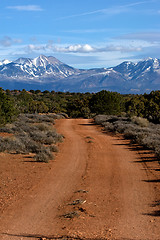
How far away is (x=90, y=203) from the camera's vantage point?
8375 mm

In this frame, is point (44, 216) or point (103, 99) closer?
point (44, 216)

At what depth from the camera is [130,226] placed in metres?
6.73

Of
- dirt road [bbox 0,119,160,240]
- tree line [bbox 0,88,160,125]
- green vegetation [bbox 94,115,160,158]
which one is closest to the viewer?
dirt road [bbox 0,119,160,240]

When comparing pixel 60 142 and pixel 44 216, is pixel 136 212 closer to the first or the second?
pixel 44 216

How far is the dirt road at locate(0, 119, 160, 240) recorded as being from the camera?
6.50 m

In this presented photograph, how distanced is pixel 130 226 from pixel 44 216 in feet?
7.01

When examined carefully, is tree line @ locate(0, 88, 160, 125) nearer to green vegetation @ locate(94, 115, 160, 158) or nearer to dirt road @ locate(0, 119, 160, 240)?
green vegetation @ locate(94, 115, 160, 158)

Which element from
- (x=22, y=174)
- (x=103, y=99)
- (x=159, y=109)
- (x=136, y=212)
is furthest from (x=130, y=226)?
(x=103, y=99)

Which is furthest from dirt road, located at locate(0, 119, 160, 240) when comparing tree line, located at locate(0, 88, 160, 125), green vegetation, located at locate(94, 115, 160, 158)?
tree line, located at locate(0, 88, 160, 125)

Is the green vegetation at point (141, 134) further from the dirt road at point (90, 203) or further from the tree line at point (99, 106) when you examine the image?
the tree line at point (99, 106)

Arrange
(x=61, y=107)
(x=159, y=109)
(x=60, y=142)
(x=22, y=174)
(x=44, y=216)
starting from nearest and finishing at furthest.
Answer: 1. (x=44, y=216)
2. (x=22, y=174)
3. (x=60, y=142)
4. (x=159, y=109)
5. (x=61, y=107)

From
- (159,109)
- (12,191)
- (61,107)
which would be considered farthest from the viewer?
(61,107)

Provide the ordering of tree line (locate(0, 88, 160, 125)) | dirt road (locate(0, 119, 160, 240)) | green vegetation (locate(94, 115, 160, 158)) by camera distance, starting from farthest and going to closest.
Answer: tree line (locate(0, 88, 160, 125))
green vegetation (locate(94, 115, 160, 158))
dirt road (locate(0, 119, 160, 240))

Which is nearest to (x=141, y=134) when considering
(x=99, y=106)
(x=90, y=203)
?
(x=90, y=203)
